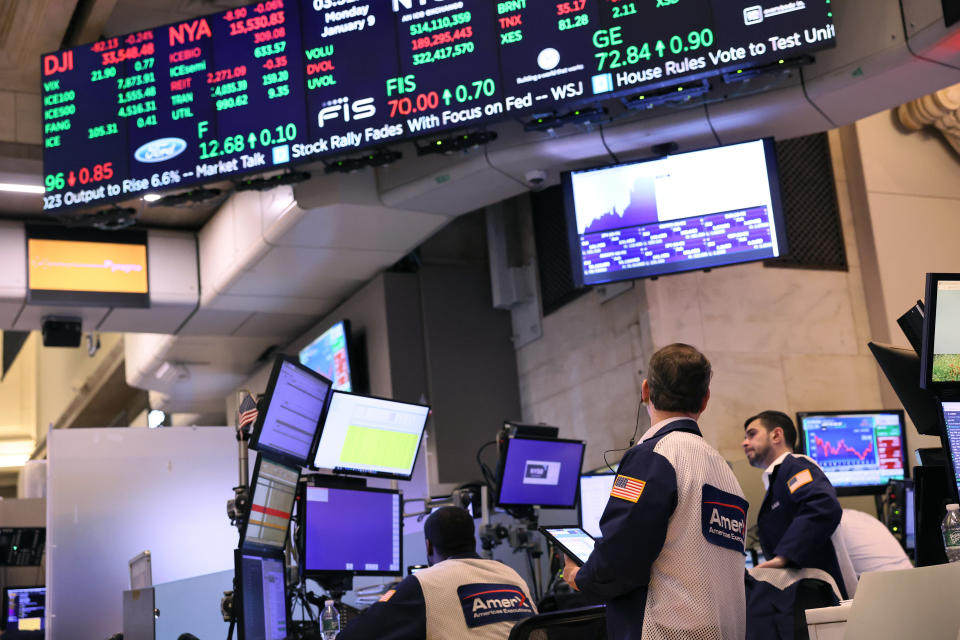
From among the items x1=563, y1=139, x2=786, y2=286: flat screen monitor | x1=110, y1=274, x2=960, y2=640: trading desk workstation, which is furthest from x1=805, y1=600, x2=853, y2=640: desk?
x1=563, y1=139, x2=786, y2=286: flat screen monitor

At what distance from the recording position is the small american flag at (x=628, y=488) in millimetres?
2445

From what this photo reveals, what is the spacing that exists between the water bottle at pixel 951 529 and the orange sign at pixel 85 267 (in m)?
5.99

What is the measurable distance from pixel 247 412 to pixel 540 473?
1778 mm

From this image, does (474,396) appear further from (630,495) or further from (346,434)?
(630,495)

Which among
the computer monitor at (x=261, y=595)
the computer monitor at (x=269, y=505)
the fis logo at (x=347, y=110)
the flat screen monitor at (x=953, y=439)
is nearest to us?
the flat screen monitor at (x=953, y=439)

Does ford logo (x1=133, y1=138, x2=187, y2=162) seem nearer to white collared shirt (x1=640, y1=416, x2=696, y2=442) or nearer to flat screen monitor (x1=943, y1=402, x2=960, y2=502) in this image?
white collared shirt (x1=640, y1=416, x2=696, y2=442)

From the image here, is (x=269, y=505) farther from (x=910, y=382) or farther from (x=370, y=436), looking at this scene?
(x=910, y=382)

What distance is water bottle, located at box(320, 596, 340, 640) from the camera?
3.77m

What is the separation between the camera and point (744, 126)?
5.53m

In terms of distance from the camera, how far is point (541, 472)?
5.15 metres

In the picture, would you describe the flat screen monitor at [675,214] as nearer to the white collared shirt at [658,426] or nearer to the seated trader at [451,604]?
the seated trader at [451,604]

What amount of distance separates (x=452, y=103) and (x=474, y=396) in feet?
10.0

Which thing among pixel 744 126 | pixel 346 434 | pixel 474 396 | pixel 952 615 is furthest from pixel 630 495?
pixel 474 396

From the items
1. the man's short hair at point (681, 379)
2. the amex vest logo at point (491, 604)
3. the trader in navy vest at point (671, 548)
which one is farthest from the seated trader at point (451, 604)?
the man's short hair at point (681, 379)
